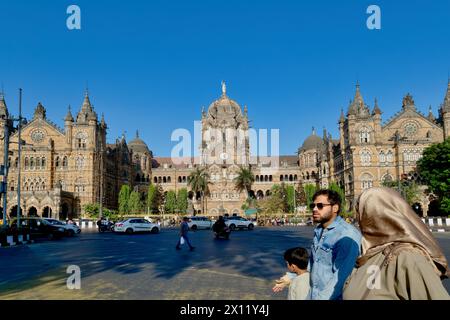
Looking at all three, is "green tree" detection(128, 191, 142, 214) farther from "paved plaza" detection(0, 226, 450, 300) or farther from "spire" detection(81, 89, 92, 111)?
"paved plaza" detection(0, 226, 450, 300)

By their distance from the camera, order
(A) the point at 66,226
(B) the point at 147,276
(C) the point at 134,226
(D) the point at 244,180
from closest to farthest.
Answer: (B) the point at 147,276, (A) the point at 66,226, (C) the point at 134,226, (D) the point at 244,180

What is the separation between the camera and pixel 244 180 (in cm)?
8200

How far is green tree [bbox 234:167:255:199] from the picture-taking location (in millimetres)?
81812

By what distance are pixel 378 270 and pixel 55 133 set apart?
73242 mm

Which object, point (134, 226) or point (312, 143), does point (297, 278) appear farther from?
point (312, 143)

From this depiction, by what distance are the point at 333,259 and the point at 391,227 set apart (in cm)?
141

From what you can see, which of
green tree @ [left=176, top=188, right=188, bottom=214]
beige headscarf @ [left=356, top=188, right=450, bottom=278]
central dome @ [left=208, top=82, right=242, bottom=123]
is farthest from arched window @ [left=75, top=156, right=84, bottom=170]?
beige headscarf @ [left=356, top=188, right=450, bottom=278]

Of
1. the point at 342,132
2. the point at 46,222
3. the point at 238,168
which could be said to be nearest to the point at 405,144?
the point at 342,132

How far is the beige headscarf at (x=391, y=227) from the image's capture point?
2.51 meters

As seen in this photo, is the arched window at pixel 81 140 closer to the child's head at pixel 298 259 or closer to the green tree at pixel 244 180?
the green tree at pixel 244 180

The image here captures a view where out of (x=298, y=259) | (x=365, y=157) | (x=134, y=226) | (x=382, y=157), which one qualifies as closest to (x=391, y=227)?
(x=298, y=259)

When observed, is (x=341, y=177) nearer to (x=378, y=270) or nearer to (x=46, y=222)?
(x=46, y=222)

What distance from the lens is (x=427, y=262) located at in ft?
7.98

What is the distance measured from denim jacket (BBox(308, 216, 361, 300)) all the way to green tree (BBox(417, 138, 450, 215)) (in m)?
49.9
